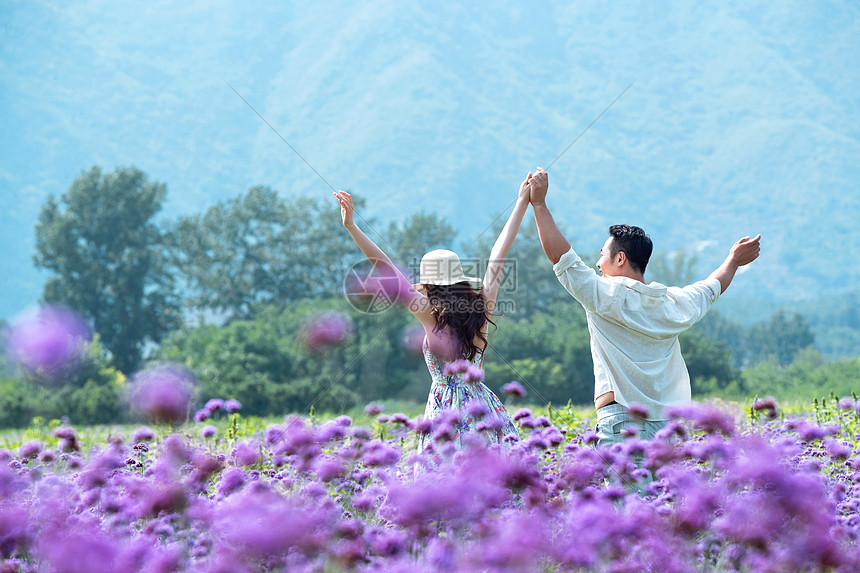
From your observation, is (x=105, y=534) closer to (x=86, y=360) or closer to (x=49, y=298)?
(x=86, y=360)

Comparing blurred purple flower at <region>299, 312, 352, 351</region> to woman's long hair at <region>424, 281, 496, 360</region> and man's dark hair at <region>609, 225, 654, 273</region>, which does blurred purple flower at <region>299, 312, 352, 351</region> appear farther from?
man's dark hair at <region>609, 225, 654, 273</region>

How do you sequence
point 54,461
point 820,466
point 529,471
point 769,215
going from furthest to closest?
point 769,215 < point 54,461 < point 820,466 < point 529,471

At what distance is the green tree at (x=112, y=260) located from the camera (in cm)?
3203

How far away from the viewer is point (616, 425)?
3.54 m

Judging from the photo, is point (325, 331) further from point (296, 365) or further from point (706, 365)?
point (706, 365)

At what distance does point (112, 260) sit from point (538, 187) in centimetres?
3252

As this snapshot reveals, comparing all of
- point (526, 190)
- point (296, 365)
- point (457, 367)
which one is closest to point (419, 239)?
point (296, 365)

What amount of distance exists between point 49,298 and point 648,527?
111 feet

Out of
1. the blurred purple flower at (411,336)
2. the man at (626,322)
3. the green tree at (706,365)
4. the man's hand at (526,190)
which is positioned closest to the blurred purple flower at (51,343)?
the blurred purple flower at (411,336)

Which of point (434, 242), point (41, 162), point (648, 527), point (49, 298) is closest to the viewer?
point (648, 527)

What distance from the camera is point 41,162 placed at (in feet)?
330

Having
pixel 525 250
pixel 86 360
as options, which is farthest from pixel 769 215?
pixel 86 360

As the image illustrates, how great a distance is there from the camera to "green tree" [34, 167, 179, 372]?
3203 cm

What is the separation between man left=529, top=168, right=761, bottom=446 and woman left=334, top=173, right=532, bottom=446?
14.7 inches
